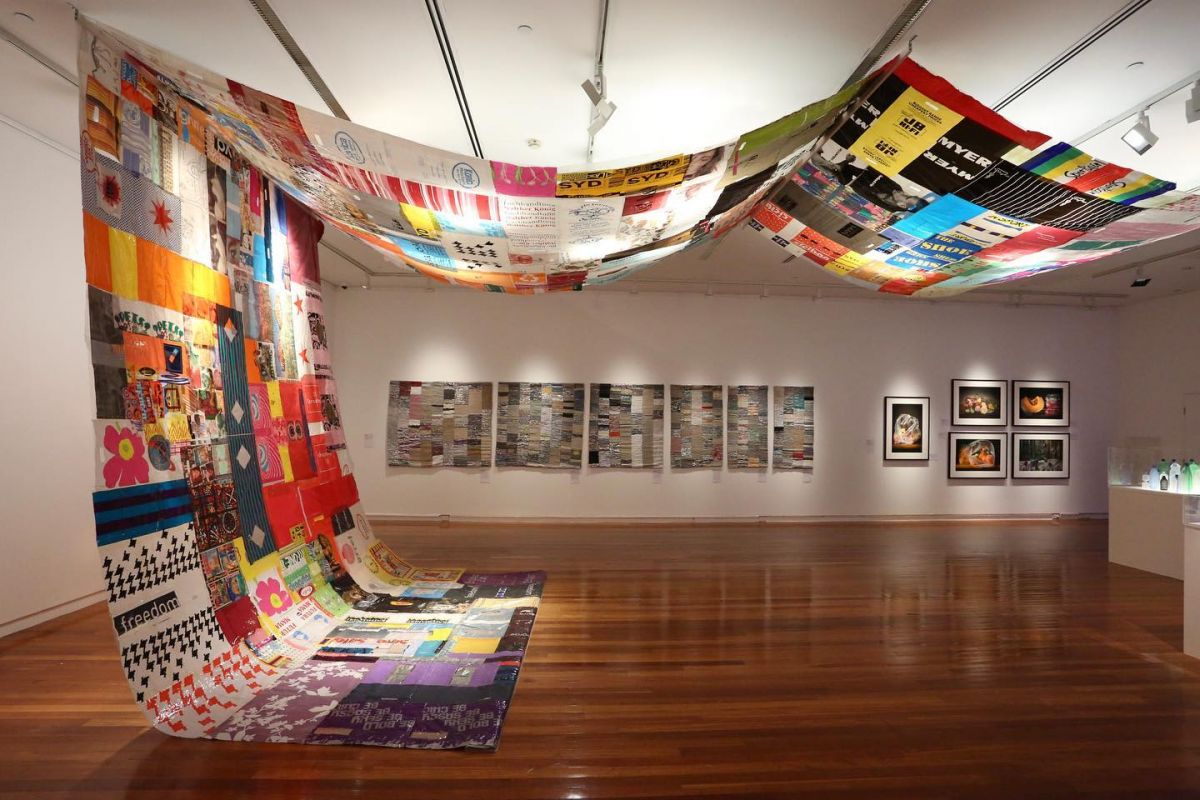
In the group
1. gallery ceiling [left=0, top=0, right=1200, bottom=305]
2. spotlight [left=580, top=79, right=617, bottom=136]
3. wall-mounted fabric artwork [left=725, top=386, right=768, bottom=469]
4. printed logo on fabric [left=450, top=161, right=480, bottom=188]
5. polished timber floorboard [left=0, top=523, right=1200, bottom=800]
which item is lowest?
polished timber floorboard [left=0, top=523, right=1200, bottom=800]

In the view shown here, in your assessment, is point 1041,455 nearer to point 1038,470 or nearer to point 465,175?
point 1038,470

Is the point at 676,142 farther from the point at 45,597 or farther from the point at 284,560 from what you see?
the point at 45,597

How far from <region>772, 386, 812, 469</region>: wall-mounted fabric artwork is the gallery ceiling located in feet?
15.9

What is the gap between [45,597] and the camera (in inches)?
158

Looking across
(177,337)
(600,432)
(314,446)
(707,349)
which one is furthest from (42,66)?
(707,349)

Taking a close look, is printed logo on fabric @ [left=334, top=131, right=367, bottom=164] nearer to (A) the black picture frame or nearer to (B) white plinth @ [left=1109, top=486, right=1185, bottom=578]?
(B) white plinth @ [left=1109, top=486, right=1185, bottom=578]

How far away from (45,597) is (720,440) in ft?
23.5

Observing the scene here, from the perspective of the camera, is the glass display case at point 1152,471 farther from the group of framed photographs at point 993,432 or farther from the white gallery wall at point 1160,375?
the group of framed photographs at point 993,432

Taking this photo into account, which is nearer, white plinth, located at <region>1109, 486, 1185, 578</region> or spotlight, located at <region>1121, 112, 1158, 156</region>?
spotlight, located at <region>1121, 112, 1158, 156</region>

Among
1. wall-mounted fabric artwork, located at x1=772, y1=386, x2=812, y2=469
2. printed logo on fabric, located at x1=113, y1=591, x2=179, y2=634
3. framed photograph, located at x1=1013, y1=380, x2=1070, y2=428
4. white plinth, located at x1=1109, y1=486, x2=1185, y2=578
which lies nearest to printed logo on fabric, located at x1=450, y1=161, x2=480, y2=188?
printed logo on fabric, located at x1=113, y1=591, x2=179, y2=634

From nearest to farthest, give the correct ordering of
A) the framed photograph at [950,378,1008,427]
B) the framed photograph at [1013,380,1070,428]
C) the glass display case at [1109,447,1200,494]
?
1. the glass display case at [1109,447,1200,494]
2. the framed photograph at [950,378,1008,427]
3. the framed photograph at [1013,380,1070,428]

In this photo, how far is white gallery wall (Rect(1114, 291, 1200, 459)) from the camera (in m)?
8.00

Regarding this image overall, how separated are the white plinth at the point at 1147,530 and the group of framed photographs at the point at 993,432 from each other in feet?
7.93

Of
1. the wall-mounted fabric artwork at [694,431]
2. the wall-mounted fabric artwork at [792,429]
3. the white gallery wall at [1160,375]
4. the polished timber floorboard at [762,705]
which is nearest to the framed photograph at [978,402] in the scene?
the white gallery wall at [1160,375]
